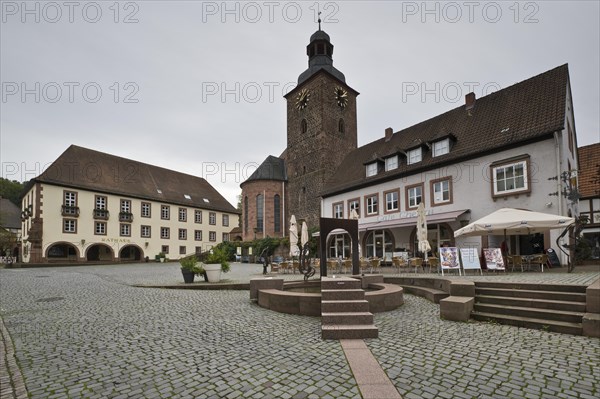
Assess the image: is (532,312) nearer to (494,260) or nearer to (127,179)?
(494,260)

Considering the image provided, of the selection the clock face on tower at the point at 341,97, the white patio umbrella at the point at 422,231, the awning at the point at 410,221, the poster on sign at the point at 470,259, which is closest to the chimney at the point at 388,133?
the awning at the point at 410,221

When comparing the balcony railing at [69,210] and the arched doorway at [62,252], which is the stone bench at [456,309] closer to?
the arched doorway at [62,252]

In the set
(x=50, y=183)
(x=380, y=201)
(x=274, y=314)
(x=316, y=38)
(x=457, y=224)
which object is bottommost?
(x=274, y=314)

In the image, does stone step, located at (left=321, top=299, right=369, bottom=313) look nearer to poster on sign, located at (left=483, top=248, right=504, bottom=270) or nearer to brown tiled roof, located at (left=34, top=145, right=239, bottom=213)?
poster on sign, located at (left=483, top=248, right=504, bottom=270)

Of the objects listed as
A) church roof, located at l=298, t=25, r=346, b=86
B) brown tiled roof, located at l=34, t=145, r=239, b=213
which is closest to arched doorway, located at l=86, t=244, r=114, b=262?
brown tiled roof, located at l=34, t=145, r=239, b=213

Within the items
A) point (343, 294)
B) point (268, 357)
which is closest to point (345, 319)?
point (343, 294)

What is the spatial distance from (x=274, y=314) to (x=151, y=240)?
1488 inches

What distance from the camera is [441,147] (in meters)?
22.0

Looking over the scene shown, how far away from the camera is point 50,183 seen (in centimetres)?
3344

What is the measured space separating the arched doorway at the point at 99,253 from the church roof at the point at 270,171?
58.1 ft

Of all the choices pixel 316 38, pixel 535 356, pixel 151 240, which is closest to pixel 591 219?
pixel 535 356

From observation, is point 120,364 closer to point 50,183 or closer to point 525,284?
point 525,284

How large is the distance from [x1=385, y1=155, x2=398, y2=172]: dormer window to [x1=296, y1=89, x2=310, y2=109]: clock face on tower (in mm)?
16994

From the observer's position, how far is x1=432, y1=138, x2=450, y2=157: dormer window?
21.6m
